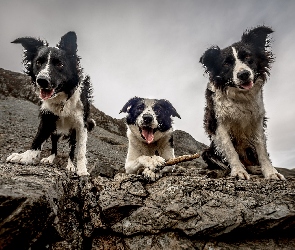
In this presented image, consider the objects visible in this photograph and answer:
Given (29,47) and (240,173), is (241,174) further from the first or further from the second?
(29,47)

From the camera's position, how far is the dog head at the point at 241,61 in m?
5.50

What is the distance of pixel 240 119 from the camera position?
5746mm

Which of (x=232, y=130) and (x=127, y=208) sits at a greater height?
(x=232, y=130)

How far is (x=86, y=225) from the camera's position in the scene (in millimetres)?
4117

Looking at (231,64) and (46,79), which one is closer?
(46,79)

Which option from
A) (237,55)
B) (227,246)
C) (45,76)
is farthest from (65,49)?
(227,246)

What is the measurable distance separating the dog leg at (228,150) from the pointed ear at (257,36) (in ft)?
6.66

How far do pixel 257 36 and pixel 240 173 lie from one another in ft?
10.1

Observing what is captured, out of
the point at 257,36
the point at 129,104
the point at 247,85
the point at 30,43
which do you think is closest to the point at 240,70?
the point at 247,85

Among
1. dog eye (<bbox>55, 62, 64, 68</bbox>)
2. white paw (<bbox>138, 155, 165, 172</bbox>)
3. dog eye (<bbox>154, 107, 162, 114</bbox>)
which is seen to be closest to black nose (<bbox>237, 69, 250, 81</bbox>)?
dog eye (<bbox>154, 107, 162, 114</bbox>)

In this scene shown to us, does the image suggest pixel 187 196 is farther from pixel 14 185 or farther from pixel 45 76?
pixel 45 76

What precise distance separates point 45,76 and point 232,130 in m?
3.97

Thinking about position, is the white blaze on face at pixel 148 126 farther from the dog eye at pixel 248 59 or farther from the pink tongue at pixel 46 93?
the dog eye at pixel 248 59

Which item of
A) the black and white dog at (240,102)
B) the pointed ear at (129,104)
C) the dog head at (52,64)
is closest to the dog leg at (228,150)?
the black and white dog at (240,102)
